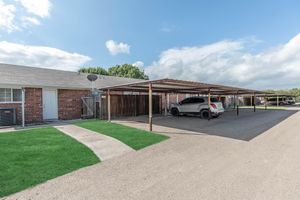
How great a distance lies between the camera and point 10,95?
39.7 feet

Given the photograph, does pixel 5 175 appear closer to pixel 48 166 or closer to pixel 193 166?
pixel 48 166

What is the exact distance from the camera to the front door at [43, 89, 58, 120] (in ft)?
44.9

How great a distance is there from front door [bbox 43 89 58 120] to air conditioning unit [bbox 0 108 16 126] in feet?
6.56

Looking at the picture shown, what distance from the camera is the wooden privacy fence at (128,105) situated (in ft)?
51.5

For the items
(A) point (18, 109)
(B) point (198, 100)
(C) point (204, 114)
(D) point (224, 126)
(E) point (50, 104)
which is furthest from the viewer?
(B) point (198, 100)

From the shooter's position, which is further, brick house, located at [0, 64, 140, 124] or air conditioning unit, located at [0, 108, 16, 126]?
brick house, located at [0, 64, 140, 124]

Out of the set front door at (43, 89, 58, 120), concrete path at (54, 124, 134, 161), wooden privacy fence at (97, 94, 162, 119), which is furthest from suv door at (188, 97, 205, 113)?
front door at (43, 89, 58, 120)

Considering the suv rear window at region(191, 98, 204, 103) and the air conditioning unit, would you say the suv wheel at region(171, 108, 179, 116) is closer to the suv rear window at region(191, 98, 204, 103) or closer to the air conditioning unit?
Answer: the suv rear window at region(191, 98, 204, 103)

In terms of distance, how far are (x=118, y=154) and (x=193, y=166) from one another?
7.50 feet

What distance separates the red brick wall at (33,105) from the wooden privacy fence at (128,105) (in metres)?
4.38

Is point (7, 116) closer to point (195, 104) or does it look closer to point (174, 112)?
point (174, 112)

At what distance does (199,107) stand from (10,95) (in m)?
13.6

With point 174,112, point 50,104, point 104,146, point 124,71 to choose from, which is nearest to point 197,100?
point 174,112

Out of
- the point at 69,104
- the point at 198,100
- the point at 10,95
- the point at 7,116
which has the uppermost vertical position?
the point at 10,95
